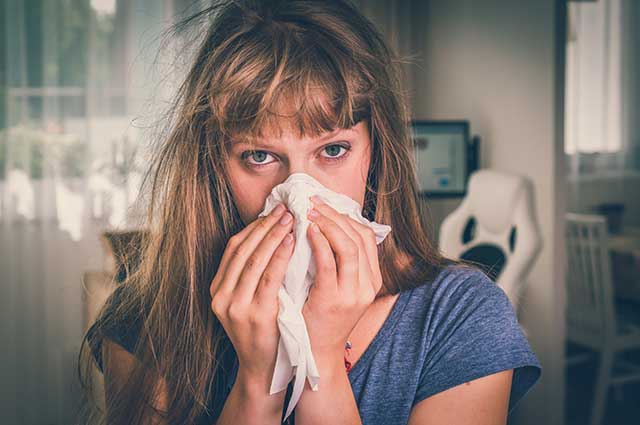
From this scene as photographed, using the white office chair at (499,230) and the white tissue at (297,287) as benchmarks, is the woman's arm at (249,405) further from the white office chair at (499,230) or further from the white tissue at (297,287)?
the white office chair at (499,230)

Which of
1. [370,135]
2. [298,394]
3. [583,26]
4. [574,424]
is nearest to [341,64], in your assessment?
[370,135]

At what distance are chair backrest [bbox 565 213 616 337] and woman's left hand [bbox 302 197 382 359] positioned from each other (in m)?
2.37

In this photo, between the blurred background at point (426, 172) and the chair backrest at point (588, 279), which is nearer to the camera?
the blurred background at point (426, 172)

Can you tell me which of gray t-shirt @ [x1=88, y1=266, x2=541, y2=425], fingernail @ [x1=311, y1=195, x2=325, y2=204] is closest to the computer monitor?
gray t-shirt @ [x1=88, y1=266, x2=541, y2=425]

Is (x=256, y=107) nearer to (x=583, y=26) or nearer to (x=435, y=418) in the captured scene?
(x=435, y=418)

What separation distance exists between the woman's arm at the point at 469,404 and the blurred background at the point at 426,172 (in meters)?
1.78

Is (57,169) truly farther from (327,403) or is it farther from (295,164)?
(327,403)

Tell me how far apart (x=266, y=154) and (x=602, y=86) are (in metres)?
3.81

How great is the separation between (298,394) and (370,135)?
0.37 meters

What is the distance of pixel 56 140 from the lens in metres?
3.21

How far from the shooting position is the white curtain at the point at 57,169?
3.16 metres

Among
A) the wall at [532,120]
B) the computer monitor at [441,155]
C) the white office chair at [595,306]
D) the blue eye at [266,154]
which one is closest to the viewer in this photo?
the blue eye at [266,154]

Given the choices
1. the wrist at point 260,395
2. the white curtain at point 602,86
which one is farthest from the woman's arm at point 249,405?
the white curtain at point 602,86

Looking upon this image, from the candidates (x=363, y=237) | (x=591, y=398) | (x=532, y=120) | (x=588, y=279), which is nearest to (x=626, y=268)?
(x=588, y=279)
